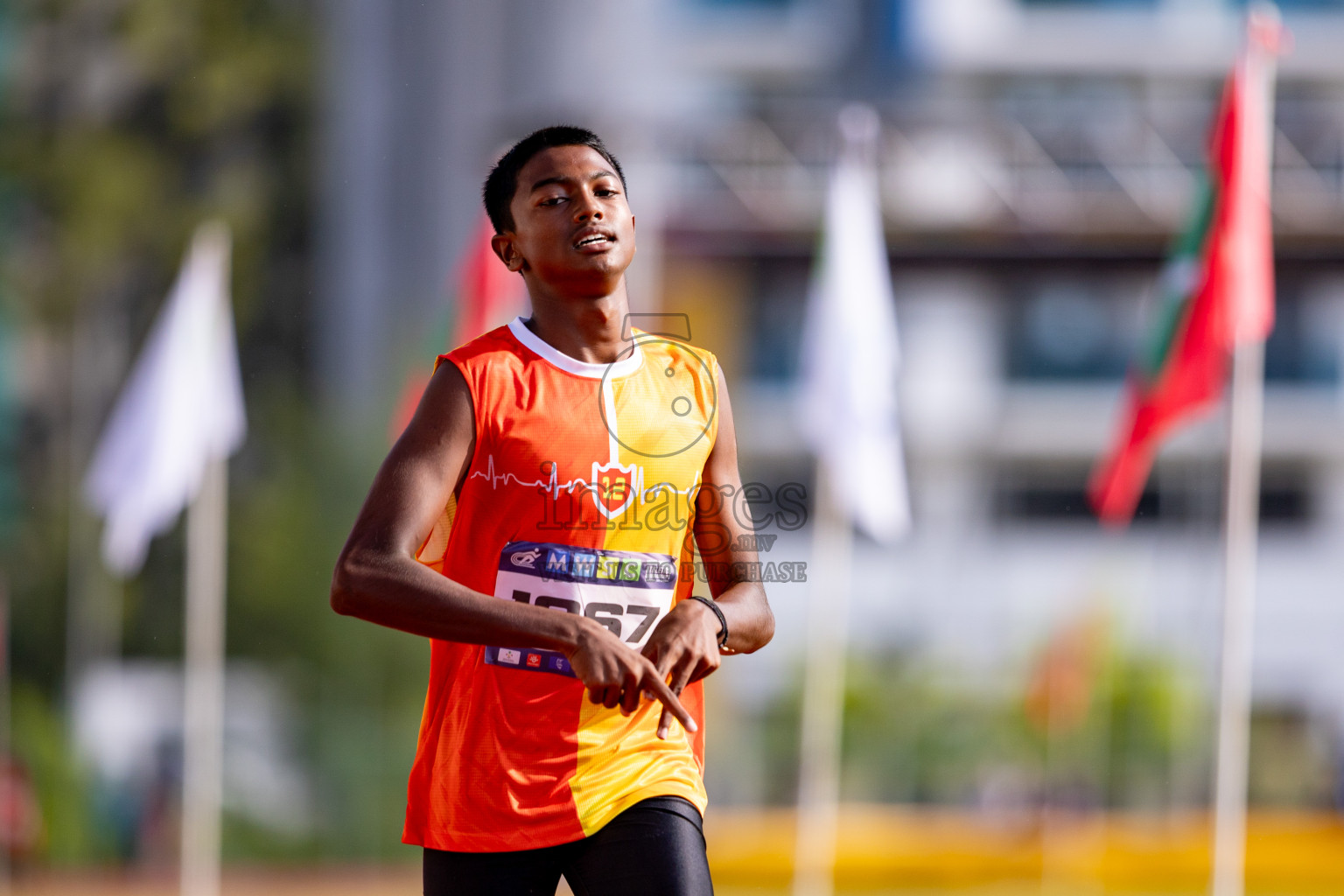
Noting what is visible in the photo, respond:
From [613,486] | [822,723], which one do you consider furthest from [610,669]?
[822,723]

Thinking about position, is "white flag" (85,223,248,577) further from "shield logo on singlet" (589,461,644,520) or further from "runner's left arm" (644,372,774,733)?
"shield logo on singlet" (589,461,644,520)

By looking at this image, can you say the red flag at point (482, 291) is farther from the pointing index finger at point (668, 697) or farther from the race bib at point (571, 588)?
the pointing index finger at point (668, 697)

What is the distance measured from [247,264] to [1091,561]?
49.6 feet

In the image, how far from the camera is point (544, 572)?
262 centimetres

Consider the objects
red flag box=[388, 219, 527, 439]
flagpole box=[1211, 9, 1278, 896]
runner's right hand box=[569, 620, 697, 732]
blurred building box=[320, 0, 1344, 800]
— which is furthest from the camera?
blurred building box=[320, 0, 1344, 800]

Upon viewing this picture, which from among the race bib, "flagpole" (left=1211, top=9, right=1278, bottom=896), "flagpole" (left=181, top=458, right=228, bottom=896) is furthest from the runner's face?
"flagpole" (left=181, top=458, right=228, bottom=896)

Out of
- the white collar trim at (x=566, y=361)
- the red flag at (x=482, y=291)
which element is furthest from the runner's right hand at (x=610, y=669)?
the red flag at (x=482, y=291)

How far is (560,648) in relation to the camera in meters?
2.37

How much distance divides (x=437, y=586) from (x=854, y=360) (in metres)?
8.44

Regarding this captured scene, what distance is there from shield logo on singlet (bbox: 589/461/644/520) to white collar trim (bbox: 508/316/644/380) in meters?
0.15

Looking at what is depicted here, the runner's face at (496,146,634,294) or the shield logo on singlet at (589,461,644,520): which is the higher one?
the runner's face at (496,146,634,294)

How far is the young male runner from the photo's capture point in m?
2.60

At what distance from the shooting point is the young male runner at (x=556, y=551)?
2.60 meters

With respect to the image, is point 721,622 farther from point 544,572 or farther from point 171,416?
point 171,416
